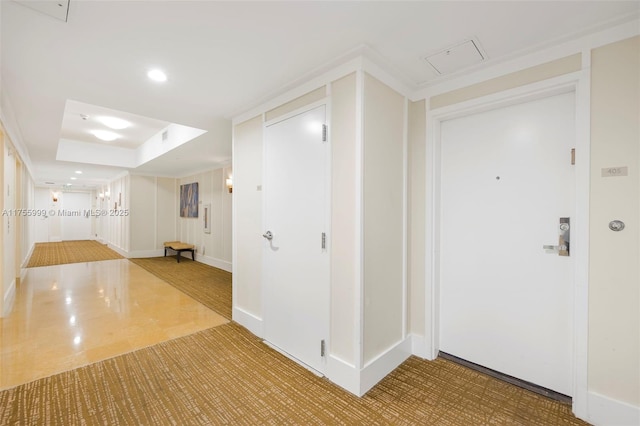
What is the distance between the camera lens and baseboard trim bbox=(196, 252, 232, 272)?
6.36 metres

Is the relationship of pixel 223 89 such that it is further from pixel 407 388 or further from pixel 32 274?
pixel 32 274

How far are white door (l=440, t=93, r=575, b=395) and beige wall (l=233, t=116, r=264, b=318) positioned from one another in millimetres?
1922

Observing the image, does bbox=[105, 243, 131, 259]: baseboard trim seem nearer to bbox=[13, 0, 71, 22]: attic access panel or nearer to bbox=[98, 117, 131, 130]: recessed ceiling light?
bbox=[98, 117, 131, 130]: recessed ceiling light

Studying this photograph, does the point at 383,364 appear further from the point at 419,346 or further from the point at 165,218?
the point at 165,218

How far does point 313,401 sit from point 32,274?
23.7 ft

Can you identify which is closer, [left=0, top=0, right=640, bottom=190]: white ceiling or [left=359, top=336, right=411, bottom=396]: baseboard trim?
[left=0, top=0, right=640, bottom=190]: white ceiling

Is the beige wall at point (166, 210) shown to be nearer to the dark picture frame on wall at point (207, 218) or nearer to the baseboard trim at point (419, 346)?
the dark picture frame on wall at point (207, 218)

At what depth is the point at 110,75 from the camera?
2.39 meters

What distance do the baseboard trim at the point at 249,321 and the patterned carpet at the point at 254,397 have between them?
1.49 feet

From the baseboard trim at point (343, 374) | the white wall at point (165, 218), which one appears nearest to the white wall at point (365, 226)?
the baseboard trim at point (343, 374)

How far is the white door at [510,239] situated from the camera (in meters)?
2.05

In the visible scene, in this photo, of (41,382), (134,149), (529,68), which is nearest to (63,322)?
(41,382)

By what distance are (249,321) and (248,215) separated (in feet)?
4.07

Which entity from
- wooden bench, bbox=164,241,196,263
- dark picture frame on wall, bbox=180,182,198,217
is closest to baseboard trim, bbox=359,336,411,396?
wooden bench, bbox=164,241,196,263
